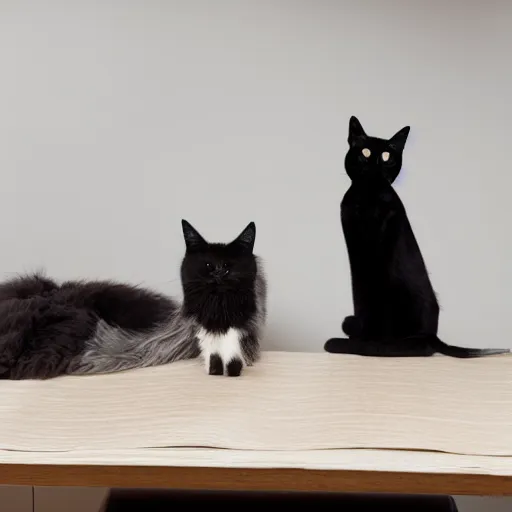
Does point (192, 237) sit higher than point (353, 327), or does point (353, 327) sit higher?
point (192, 237)

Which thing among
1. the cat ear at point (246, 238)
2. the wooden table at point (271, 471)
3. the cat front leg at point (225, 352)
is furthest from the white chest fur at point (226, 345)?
the wooden table at point (271, 471)

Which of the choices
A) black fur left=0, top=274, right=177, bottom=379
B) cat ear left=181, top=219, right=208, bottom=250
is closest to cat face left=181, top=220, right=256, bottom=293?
cat ear left=181, top=219, right=208, bottom=250

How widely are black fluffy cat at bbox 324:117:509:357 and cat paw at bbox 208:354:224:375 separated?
0.67 ft

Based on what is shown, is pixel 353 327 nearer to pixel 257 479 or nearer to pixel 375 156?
pixel 375 156

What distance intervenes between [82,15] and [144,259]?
42cm

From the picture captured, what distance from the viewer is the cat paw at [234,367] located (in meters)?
0.93

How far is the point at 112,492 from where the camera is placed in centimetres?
103

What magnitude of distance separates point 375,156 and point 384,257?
14 centimetres

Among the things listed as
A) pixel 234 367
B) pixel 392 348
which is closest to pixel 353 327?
pixel 392 348

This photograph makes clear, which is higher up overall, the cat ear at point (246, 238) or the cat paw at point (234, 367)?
the cat ear at point (246, 238)

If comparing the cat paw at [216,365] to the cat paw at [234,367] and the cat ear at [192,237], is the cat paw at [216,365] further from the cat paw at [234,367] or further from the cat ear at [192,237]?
the cat ear at [192,237]

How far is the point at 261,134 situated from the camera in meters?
1.22

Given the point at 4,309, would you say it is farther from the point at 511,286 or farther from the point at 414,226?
the point at 511,286

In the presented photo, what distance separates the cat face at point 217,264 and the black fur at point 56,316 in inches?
4.9
